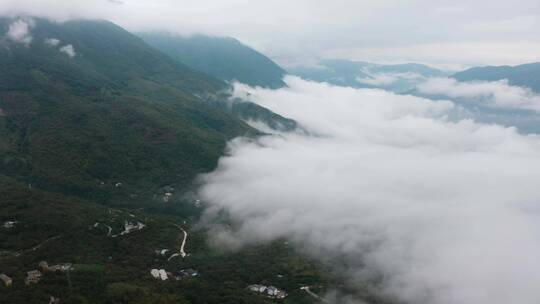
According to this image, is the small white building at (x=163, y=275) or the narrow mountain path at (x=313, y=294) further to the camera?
the narrow mountain path at (x=313, y=294)

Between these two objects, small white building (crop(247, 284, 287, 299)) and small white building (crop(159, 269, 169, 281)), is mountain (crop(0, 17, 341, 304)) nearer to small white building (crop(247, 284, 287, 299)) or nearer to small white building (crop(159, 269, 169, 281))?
small white building (crop(159, 269, 169, 281))

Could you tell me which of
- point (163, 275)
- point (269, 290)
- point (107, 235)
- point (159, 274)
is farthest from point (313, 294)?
point (107, 235)

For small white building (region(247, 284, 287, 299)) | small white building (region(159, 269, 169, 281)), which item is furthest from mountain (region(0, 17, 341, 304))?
small white building (region(247, 284, 287, 299))

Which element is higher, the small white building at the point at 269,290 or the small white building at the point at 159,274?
the small white building at the point at 159,274

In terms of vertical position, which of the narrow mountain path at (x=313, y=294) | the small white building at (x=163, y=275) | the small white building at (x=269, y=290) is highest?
the small white building at (x=163, y=275)

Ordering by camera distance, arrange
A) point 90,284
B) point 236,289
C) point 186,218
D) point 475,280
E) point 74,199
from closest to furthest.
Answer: point 90,284 → point 236,289 → point 475,280 → point 74,199 → point 186,218

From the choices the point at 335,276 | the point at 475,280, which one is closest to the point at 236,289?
the point at 335,276

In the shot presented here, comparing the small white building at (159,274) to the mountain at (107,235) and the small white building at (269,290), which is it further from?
the small white building at (269,290)

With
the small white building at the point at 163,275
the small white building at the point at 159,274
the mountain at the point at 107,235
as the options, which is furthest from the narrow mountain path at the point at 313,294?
the small white building at the point at 159,274

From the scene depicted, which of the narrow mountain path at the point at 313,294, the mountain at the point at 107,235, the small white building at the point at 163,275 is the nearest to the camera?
the mountain at the point at 107,235

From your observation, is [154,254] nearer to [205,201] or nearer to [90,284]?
[90,284]

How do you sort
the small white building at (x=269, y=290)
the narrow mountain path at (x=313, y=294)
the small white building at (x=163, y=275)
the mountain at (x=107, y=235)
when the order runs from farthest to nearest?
the narrow mountain path at (x=313, y=294)
the small white building at (x=269, y=290)
the small white building at (x=163, y=275)
the mountain at (x=107, y=235)
